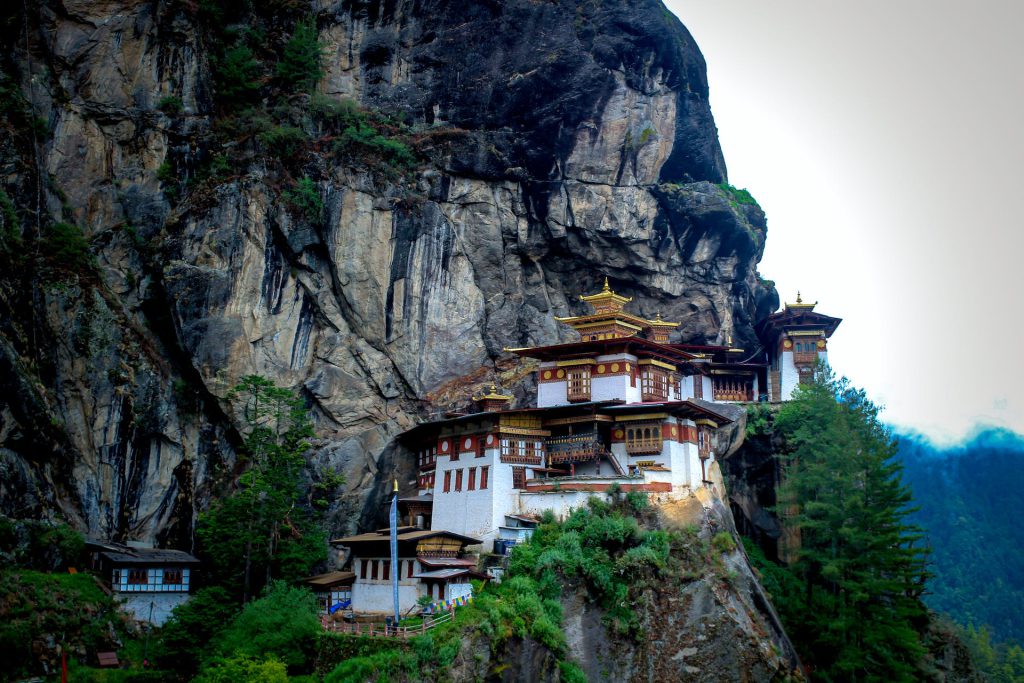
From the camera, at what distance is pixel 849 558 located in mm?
37188

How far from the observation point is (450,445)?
140 feet

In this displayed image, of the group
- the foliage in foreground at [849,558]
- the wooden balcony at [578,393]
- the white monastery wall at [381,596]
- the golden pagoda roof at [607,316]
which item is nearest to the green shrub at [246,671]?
the white monastery wall at [381,596]

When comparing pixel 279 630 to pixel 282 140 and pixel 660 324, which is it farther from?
pixel 282 140

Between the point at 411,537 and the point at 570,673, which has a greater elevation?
the point at 411,537

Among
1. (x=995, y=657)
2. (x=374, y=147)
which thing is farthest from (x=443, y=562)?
(x=995, y=657)

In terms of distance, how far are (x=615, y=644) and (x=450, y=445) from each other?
13.0 metres

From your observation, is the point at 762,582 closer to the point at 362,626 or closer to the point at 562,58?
the point at 362,626

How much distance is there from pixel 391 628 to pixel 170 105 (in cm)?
3010

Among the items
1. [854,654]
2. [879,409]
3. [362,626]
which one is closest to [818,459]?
[879,409]

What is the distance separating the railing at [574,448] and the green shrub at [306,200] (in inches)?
655

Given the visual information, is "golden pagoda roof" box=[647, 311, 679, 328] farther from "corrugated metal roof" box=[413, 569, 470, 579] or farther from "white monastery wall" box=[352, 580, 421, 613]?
"white monastery wall" box=[352, 580, 421, 613]

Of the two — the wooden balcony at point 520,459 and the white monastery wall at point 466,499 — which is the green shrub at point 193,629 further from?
the wooden balcony at point 520,459

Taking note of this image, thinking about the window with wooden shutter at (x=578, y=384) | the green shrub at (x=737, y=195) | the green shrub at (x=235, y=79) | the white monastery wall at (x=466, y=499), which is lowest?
the white monastery wall at (x=466, y=499)

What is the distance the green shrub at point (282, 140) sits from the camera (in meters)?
48.2
